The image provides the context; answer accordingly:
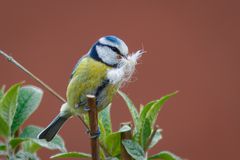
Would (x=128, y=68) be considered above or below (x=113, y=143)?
above

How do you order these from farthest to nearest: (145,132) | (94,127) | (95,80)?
(95,80) < (145,132) < (94,127)

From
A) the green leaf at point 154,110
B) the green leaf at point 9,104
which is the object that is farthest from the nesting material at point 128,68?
Answer: the green leaf at point 9,104

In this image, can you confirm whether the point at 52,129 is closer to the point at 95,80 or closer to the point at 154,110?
the point at 95,80

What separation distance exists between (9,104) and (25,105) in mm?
68

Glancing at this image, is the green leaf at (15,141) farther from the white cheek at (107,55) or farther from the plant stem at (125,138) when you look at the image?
the white cheek at (107,55)

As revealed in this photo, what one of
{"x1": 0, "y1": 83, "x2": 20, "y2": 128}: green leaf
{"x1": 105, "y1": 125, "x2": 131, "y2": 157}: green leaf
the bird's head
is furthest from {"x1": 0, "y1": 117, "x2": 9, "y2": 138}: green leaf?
the bird's head

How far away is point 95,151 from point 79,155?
118mm

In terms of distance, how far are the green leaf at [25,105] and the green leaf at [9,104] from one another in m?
0.03

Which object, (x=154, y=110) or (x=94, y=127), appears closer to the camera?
(x=94, y=127)

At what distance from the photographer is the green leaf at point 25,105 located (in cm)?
85

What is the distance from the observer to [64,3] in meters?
2.73

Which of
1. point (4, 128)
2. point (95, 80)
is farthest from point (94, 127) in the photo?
point (95, 80)

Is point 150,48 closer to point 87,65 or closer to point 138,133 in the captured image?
point 87,65

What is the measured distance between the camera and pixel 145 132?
79 cm
